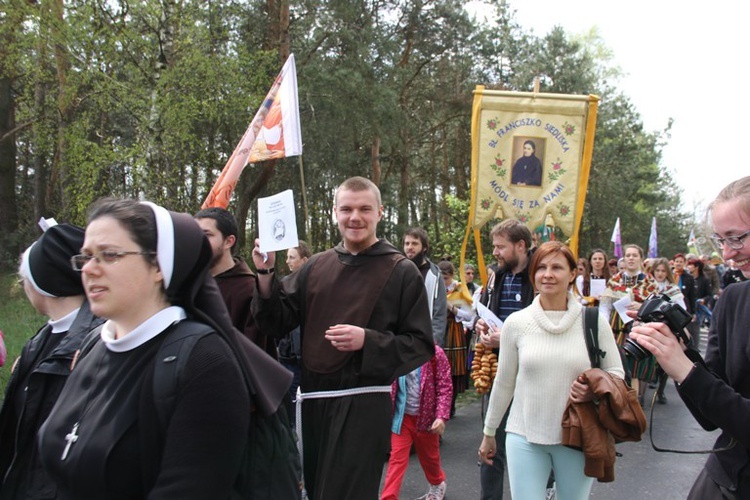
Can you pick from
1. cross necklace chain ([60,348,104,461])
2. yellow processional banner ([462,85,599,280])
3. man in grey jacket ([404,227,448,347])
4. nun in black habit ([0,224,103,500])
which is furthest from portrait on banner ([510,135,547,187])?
cross necklace chain ([60,348,104,461])

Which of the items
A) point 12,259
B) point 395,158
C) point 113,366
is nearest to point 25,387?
point 113,366

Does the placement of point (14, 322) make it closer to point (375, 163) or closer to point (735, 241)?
point (735, 241)

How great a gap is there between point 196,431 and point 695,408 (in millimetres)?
1617

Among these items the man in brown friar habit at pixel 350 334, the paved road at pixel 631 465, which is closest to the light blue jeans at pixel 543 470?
the man in brown friar habit at pixel 350 334

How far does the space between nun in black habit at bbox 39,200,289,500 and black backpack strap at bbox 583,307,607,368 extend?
199 cm

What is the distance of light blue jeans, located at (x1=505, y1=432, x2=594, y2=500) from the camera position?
3.28 m

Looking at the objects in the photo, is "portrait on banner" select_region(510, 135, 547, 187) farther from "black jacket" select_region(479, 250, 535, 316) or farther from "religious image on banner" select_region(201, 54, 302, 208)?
"religious image on banner" select_region(201, 54, 302, 208)

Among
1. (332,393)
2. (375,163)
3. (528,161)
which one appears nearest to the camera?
(332,393)

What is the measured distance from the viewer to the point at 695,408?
2051 millimetres

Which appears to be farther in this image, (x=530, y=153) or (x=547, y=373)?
(x=530, y=153)

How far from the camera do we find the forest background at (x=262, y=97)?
438 inches

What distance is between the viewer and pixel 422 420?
4.59 m

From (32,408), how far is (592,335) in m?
2.71

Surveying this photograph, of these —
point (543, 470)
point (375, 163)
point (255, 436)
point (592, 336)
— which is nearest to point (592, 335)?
point (592, 336)
